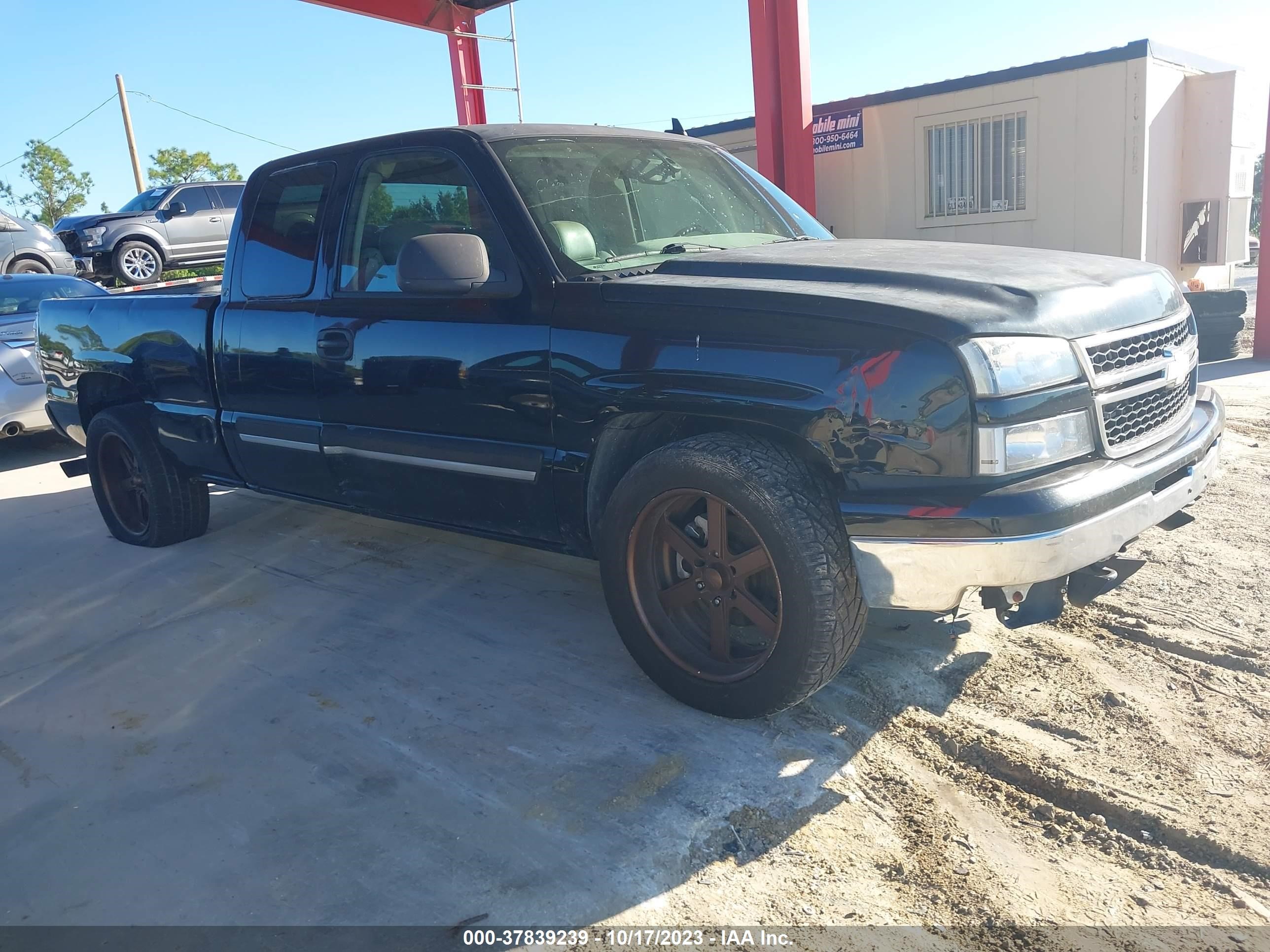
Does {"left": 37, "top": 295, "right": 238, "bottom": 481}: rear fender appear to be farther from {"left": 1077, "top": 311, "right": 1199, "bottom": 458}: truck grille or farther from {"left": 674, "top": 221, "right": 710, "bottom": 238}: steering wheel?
{"left": 1077, "top": 311, "right": 1199, "bottom": 458}: truck grille

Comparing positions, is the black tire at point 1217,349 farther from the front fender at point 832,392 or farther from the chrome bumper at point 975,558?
the front fender at point 832,392

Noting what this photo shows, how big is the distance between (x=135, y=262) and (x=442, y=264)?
51.5 ft

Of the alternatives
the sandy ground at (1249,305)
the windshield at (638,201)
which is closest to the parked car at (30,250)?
the windshield at (638,201)

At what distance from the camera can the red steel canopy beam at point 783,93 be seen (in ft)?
31.3

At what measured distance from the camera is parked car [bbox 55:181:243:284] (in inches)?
642

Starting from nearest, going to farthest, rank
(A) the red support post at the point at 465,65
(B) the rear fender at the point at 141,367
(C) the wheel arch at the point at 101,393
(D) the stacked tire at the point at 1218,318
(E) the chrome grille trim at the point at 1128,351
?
1. (E) the chrome grille trim at the point at 1128,351
2. (B) the rear fender at the point at 141,367
3. (C) the wheel arch at the point at 101,393
4. (D) the stacked tire at the point at 1218,318
5. (A) the red support post at the point at 465,65

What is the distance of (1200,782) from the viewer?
2.63m

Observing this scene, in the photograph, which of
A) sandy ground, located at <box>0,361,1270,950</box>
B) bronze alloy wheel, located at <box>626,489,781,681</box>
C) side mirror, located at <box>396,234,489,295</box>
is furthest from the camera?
side mirror, located at <box>396,234,489,295</box>

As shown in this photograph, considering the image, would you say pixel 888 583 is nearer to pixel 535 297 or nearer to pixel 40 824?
pixel 535 297

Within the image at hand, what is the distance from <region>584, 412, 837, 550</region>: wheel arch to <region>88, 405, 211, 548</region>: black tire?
3094mm

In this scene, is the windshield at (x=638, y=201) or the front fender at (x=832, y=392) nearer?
the front fender at (x=832, y=392)

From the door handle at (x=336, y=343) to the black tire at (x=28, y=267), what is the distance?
43.6ft

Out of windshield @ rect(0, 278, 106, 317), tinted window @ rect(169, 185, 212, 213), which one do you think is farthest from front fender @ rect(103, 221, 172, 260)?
windshield @ rect(0, 278, 106, 317)

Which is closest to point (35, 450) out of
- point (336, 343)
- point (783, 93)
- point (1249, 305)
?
point (336, 343)
